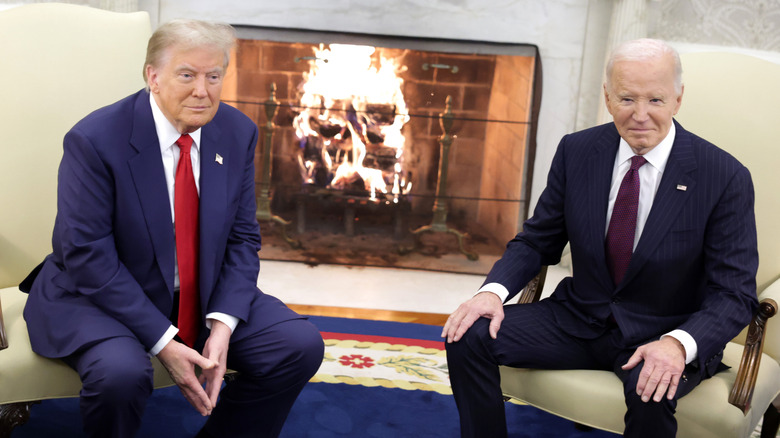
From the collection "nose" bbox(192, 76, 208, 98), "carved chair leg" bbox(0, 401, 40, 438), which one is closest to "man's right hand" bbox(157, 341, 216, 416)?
"carved chair leg" bbox(0, 401, 40, 438)

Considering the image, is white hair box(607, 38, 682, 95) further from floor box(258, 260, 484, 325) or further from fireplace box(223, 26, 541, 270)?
fireplace box(223, 26, 541, 270)

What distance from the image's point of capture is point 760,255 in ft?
7.95

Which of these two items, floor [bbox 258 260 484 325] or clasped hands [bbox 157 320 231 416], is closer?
clasped hands [bbox 157 320 231 416]

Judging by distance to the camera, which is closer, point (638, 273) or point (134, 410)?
point (134, 410)

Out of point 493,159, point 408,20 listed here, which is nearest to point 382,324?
point 493,159

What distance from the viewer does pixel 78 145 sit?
194 cm

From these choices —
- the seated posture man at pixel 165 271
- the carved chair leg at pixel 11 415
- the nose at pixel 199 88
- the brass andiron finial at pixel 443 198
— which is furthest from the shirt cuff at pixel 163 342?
the brass andiron finial at pixel 443 198

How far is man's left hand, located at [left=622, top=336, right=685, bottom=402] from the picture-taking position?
6.01 ft

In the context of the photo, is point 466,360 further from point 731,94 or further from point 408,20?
point 408,20

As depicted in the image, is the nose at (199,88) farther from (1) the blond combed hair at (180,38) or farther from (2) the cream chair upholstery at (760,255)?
(2) the cream chair upholstery at (760,255)

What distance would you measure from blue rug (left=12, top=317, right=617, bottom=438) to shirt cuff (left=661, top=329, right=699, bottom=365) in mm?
763

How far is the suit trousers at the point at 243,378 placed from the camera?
1834 mm

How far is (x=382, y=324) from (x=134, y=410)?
66.9 inches

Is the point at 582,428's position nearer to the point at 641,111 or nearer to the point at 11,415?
the point at 641,111
